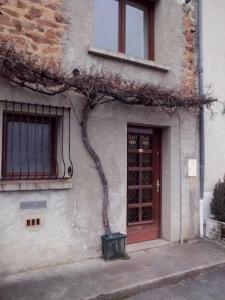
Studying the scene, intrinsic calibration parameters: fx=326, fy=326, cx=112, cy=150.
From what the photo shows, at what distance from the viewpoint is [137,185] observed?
6422 mm

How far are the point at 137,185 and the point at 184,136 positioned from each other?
143cm

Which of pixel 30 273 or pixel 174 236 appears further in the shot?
pixel 174 236

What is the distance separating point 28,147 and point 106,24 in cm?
290

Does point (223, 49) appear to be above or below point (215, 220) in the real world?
above

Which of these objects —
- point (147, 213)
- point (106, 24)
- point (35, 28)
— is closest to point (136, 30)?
point (106, 24)

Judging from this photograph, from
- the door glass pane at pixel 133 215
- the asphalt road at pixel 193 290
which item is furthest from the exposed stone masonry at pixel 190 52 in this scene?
the asphalt road at pixel 193 290

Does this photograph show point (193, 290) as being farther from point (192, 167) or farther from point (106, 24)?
point (106, 24)

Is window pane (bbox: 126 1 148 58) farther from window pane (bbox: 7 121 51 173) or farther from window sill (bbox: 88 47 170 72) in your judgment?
window pane (bbox: 7 121 51 173)

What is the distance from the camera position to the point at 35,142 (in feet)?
17.2

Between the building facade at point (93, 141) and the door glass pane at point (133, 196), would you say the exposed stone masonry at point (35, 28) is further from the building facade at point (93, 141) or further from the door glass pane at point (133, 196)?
the door glass pane at point (133, 196)

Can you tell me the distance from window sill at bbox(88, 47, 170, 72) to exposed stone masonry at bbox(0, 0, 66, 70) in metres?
0.66

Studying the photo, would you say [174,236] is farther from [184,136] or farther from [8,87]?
[8,87]

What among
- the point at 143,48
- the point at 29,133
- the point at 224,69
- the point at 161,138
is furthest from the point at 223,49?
the point at 29,133

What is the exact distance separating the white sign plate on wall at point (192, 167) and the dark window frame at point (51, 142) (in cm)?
287
